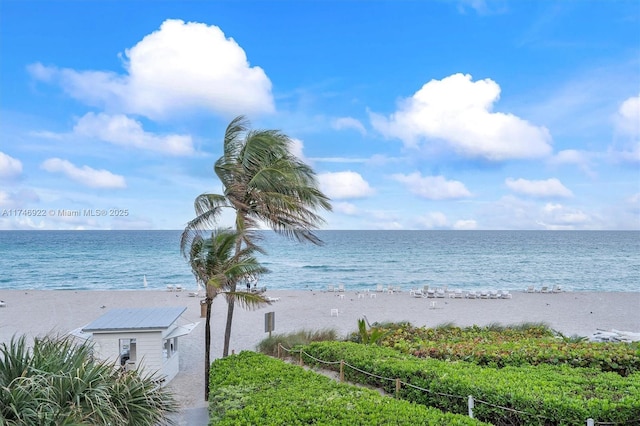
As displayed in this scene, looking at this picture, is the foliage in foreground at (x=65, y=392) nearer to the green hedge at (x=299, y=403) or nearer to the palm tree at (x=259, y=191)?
the green hedge at (x=299, y=403)

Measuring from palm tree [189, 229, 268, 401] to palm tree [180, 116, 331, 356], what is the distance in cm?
123

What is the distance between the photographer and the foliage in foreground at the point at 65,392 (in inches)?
215

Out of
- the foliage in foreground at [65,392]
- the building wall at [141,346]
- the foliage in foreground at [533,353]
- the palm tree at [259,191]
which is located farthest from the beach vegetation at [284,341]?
the foliage in foreground at [65,392]

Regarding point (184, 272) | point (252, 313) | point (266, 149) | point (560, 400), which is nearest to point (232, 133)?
point (266, 149)

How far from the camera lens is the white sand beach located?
19.3 metres

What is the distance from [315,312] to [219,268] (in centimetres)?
1486

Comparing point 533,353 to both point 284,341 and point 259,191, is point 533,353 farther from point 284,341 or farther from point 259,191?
point 259,191

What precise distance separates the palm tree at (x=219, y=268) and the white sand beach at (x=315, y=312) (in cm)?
315

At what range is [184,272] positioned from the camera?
197 ft

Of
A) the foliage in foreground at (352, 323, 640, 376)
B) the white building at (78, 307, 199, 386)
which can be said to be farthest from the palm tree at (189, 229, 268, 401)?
the foliage in foreground at (352, 323, 640, 376)

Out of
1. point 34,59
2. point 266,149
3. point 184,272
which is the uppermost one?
point 34,59

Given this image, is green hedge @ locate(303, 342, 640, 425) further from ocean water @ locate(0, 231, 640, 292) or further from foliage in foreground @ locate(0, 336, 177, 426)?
ocean water @ locate(0, 231, 640, 292)

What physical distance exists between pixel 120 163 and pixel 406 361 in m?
57.4

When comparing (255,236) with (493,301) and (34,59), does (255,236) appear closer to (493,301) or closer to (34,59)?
(34,59)
